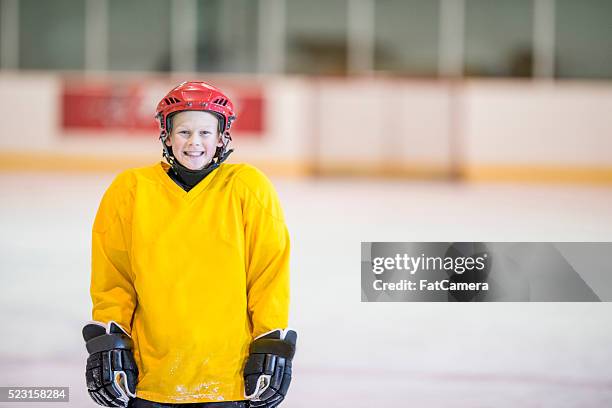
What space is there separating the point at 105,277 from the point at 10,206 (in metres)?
5.42

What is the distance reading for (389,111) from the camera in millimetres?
11422

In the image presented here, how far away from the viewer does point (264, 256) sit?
1.74 m

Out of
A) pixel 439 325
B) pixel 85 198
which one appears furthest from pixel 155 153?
pixel 439 325

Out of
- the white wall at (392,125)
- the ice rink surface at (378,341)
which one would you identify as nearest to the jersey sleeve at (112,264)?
the ice rink surface at (378,341)

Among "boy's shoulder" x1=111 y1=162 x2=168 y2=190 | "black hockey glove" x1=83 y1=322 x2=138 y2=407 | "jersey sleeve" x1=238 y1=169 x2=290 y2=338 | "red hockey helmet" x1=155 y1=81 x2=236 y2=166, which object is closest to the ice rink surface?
"black hockey glove" x1=83 y1=322 x2=138 y2=407

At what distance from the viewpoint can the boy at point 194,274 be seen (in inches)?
67.5

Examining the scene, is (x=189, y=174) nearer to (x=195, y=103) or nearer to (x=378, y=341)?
(x=195, y=103)

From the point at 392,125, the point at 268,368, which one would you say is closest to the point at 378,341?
the point at 268,368

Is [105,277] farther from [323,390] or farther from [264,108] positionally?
[264,108]

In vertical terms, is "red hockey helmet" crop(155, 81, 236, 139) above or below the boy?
above

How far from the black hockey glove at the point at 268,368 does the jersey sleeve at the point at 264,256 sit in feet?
0.09

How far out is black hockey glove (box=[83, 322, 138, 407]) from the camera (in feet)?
5.64

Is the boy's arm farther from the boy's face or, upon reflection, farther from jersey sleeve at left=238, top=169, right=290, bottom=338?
the boy's face

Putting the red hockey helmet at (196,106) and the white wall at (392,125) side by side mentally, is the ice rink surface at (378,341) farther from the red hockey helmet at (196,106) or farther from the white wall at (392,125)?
the white wall at (392,125)
